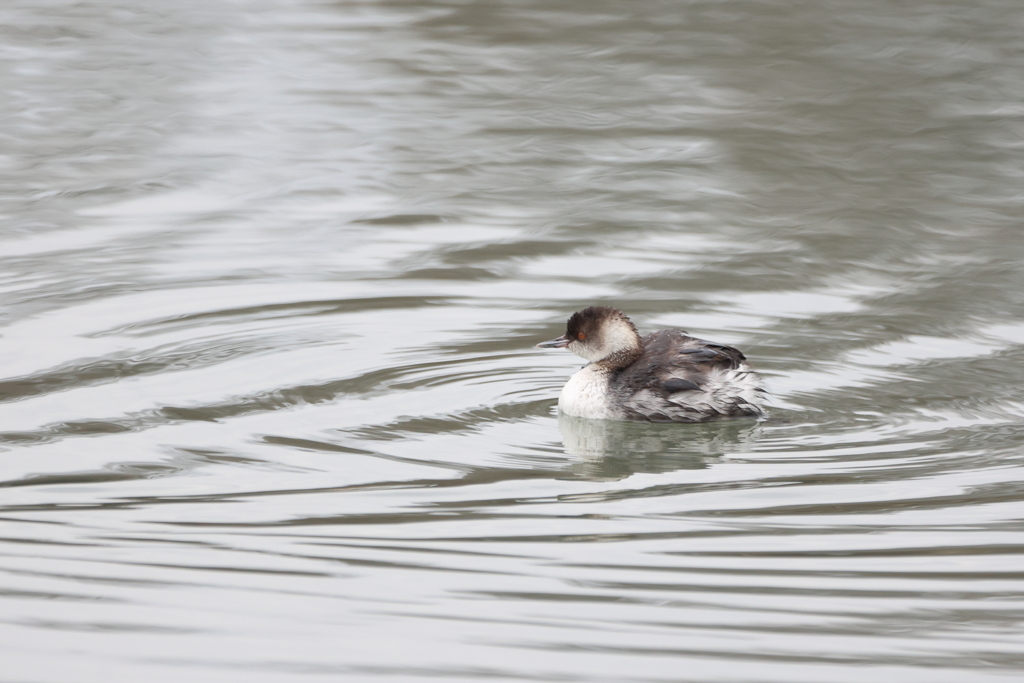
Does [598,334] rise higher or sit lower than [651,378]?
higher

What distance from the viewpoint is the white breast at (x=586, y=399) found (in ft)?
21.6

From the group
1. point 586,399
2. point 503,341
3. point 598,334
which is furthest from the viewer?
point 503,341

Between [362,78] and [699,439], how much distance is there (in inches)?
332

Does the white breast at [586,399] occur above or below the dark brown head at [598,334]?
below

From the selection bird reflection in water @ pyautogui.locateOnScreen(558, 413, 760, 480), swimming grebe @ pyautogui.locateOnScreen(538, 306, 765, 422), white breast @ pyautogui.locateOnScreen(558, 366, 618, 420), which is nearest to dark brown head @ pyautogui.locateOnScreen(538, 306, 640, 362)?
swimming grebe @ pyautogui.locateOnScreen(538, 306, 765, 422)

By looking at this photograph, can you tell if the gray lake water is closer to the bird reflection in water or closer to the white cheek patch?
the bird reflection in water

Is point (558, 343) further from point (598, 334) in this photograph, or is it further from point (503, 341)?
point (503, 341)

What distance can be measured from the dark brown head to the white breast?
0.64 feet

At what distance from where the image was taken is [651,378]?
662cm

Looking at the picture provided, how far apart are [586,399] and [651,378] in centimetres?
32

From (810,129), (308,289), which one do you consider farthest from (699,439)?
(810,129)

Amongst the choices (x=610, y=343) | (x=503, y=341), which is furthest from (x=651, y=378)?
(x=503, y=341)

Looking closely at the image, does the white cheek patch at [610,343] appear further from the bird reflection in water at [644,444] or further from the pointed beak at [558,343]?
the bird reflection in water at [644,444]

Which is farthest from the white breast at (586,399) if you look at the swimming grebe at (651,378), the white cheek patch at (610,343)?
the white cheek patch at (610,343)
